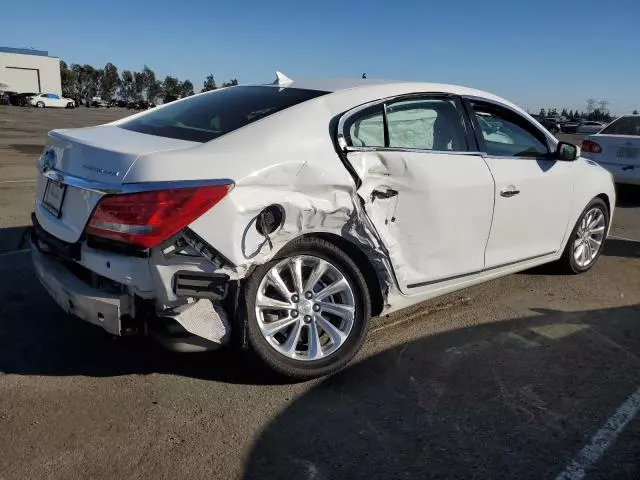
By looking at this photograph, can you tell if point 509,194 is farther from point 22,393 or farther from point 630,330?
point 22,393

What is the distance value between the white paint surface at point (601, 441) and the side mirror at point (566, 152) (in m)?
2.08

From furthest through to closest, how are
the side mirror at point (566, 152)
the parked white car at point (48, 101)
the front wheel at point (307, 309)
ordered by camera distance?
the parked white car at point (48, 101) < the side mirror at point (566, 152) < the front wheel at point (307, 309)

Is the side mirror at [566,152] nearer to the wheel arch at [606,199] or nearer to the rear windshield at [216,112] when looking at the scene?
the wheel arch at [606,199]

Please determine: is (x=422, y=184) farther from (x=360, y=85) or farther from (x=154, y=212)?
(x=154, y=212)

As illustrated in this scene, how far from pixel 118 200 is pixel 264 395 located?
1.28 metres

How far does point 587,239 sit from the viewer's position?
5.47 m

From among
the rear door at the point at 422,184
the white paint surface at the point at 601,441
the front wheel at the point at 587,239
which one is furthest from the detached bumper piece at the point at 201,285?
the front wheel at the point at 587,239

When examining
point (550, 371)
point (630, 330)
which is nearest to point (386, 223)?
point (550, 371)

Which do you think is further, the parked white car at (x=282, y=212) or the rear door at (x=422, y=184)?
the rear door at (x=422, y=184)

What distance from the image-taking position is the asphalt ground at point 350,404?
2656mm

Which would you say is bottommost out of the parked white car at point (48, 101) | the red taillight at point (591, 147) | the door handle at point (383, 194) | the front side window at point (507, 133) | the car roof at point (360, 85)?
the door handle at point (383, 194)

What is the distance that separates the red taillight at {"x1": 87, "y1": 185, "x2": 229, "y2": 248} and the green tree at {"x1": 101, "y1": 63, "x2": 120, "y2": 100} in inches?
4057

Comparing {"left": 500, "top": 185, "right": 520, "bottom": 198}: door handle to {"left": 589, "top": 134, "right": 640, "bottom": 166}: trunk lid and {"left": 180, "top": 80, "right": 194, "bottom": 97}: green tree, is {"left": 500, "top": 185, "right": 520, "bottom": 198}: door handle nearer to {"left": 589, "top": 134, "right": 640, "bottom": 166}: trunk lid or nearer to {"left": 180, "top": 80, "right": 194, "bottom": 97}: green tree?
{"left": 589, "top": 134, "right": 640, "bottom": 166}: trunk lid

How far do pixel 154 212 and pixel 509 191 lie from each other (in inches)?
101
